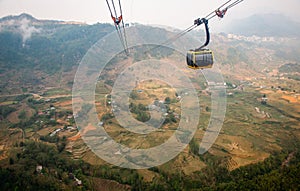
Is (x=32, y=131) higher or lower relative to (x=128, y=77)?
lower

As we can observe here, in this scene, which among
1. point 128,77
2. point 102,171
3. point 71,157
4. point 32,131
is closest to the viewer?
point 102,171

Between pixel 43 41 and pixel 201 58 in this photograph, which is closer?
pixel 201 58

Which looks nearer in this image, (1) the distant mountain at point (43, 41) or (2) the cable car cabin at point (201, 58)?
(2) the cable car cabin at point (201, 58)

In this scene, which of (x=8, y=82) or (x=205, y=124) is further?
(x=8, y=82)

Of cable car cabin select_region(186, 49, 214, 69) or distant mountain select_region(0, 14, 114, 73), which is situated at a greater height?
distant mountain select_region(0, 14, 114, 73)

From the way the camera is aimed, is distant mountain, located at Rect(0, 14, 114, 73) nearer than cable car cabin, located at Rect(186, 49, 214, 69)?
No

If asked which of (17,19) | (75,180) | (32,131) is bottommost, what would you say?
(75,180)

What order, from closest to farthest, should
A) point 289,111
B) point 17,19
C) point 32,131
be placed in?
point 32,131
point 289,111
point 17,19

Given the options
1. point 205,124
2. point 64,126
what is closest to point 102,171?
point 64,126

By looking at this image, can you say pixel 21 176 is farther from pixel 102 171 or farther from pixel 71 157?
pixel 102 171

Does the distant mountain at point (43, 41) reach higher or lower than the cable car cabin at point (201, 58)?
higher

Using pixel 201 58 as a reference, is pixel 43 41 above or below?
above
